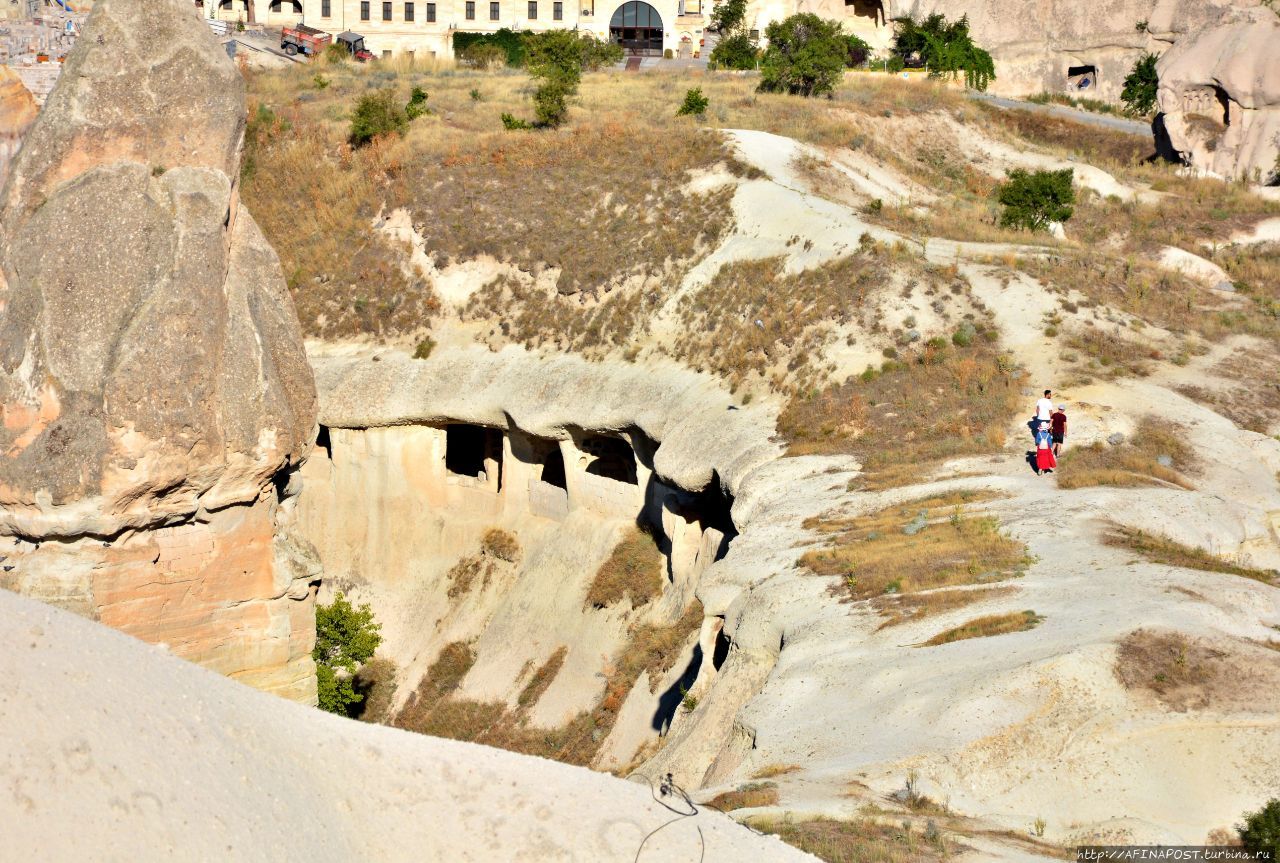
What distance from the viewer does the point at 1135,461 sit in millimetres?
23797

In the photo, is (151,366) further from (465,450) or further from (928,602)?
(465,450)

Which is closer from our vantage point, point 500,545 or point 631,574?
point 631,574

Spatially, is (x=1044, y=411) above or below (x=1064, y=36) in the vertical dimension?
below

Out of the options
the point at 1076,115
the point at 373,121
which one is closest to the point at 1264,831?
the point at 373,121

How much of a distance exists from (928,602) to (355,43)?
2367 inches

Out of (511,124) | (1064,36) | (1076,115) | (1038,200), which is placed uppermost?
(1064,36)

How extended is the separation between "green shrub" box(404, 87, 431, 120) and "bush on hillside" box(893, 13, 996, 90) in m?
21.9

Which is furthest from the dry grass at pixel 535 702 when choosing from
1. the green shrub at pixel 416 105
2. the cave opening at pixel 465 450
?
the green shrub at pixel 416 105

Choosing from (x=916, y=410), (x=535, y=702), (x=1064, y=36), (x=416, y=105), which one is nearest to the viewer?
(x=916, y=410)

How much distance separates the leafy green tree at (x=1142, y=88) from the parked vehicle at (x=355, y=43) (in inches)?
1227

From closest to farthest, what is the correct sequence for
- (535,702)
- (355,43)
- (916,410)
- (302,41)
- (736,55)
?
1. (916,410)
2. (535,702)
3. (736,55)
4. (302,41)
5. (355,43)

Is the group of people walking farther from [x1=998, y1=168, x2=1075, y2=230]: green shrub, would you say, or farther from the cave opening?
[x1=998, y1=168, x2=1075, y2=230]: green shrub

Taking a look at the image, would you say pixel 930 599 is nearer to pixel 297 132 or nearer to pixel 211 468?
pixel 211 468

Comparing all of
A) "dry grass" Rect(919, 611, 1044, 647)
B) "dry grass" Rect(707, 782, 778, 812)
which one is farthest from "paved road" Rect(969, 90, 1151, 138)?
"dry grass" Rect(707, 782, 778, 812)
